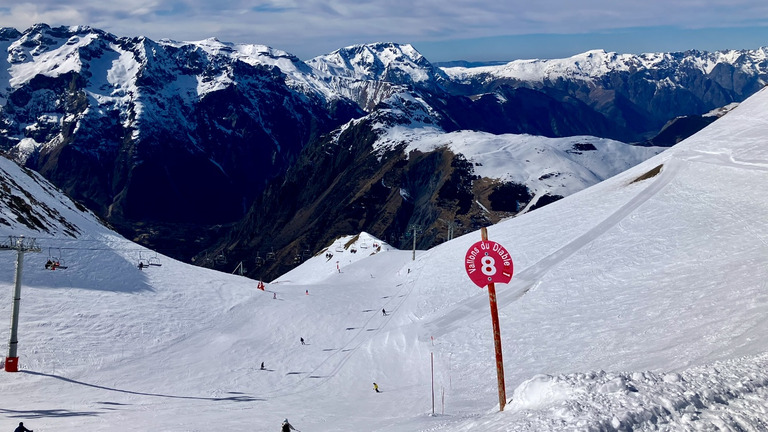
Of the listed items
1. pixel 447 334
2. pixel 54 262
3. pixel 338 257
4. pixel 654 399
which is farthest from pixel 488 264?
pixel 338 257

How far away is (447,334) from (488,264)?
120ft

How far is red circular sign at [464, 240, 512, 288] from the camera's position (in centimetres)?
2264

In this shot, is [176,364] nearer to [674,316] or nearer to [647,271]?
[674,316]

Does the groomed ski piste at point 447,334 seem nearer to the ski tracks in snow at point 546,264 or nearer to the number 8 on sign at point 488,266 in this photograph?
the ski tracks in snow at point 546,264

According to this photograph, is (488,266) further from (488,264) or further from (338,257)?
(338,257)

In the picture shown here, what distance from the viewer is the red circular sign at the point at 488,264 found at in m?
22.6

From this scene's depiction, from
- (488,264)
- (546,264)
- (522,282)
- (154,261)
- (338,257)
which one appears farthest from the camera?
(338,257)

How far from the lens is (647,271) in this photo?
58031 millimetres

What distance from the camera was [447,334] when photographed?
5812 centimetres

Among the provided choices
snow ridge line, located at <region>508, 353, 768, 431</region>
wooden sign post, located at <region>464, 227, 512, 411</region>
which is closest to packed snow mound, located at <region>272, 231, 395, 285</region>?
wooden sign post, located at <region>464, 227, 512, 411</region>

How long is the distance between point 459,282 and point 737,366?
50825 mm

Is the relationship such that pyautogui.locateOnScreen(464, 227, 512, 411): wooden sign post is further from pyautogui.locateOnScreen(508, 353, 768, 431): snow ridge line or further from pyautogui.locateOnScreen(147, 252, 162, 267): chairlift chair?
pyautogui.locateOnScreen(147, 252, 162, 267): chairlift chair

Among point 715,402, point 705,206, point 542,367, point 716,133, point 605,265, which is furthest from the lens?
point 716,133

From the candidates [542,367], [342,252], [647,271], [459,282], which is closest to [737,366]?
[542,367]
